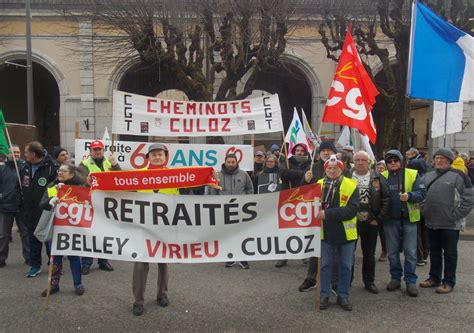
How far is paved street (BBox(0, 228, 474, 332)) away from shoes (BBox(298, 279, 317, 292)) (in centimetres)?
10

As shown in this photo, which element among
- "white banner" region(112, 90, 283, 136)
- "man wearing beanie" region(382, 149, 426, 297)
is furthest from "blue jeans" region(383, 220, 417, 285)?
"white banner" region(112, 90, 283, 136)

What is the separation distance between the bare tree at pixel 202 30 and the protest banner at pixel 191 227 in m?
8.97

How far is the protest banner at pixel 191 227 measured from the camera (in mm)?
4449

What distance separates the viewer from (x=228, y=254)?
4469 millimetres

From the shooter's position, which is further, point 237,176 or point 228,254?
point 237,176

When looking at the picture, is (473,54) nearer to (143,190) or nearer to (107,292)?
(143,190)

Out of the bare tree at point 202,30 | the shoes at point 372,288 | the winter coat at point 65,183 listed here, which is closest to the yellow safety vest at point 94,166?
the winter coat at point 65,183

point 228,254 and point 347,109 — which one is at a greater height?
point 347,109

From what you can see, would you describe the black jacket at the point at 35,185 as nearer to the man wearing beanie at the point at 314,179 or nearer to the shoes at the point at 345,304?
the man wearing beanie at the point at 314,179

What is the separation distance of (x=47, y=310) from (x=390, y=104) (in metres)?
10.9

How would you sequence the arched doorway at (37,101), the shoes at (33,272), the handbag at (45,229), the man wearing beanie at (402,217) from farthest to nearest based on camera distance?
the arched doorway at (37,101) < the shoes at (33,272) < the man wearing beanie at (402,217) < the handbag at (45,229)

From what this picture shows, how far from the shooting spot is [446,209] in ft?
16.7

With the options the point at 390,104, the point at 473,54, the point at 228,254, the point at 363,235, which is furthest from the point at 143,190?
the point at 390,104

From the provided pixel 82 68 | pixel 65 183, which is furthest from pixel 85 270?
pixel 82 68
